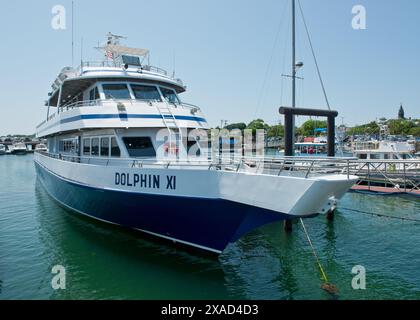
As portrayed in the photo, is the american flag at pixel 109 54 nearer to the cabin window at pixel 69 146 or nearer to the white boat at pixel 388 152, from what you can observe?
the cabin window at pixel 69 146

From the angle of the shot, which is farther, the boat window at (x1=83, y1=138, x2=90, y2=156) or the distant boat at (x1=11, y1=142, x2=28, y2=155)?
the distant boat at (x1=11, y1=142, x2=28, y2=155)

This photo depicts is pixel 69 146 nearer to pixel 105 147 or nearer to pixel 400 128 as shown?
pixel 105 147

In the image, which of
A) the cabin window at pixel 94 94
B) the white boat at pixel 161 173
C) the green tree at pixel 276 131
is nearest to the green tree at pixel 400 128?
the green tree at pixel 276 131

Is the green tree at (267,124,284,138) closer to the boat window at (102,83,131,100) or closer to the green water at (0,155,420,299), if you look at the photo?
the green water at (0,155,420,299)

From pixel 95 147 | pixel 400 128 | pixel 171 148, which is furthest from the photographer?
pixel 400 128

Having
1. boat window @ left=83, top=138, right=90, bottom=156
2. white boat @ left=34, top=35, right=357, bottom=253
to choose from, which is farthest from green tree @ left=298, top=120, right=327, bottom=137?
boat window @ left=83, top=138, right=90, bottom=156

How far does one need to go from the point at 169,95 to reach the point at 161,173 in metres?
6.24

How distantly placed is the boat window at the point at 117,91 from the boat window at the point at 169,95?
1630 mm

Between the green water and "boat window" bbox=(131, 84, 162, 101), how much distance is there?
5.47 meters

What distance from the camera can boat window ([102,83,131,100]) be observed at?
13.7 metres

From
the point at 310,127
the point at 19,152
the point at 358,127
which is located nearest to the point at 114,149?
the point at 19,152

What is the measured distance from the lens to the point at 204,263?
31.9 ft
